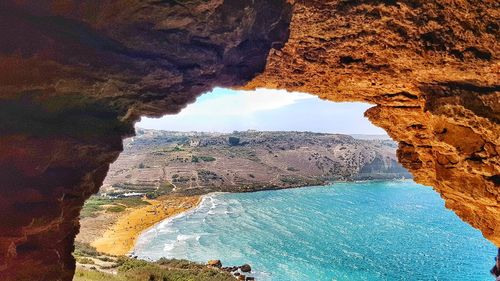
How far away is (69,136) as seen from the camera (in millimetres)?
9242

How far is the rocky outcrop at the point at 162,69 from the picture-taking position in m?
8.16

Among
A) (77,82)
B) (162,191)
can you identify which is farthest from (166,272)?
(162,191)

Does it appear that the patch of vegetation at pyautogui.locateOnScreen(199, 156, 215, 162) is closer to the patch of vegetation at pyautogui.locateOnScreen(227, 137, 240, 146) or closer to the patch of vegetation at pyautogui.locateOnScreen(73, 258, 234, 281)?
the patch of vegetation at pyautogui.locateOnScreen(227, 137, 240, 146)

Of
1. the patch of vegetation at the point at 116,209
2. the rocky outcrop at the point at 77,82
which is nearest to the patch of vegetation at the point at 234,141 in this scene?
the patch of vegetation at the point at 116,209

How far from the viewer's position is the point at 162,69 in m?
9.73

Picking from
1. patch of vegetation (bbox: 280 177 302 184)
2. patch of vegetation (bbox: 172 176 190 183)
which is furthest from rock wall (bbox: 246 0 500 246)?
patch of vegetation (bbox: 280 177 302 184)

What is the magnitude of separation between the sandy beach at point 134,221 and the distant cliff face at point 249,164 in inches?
578

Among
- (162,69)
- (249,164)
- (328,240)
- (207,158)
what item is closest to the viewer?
(162,69)

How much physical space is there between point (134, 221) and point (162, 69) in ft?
219

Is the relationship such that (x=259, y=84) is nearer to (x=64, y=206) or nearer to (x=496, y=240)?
(x=64, y=206)

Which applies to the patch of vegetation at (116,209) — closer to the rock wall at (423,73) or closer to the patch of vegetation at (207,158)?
the patch of vegetation at (207,158)

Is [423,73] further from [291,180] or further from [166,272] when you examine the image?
[291,180]

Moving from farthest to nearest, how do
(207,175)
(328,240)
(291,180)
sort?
(291,180), (207,175), (328,240)

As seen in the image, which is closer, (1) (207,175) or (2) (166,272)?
(2) (166,272)
